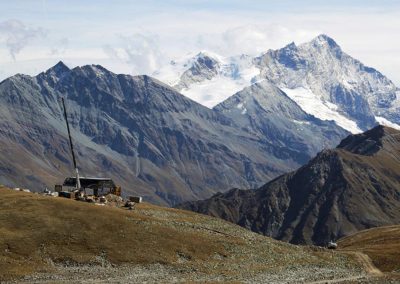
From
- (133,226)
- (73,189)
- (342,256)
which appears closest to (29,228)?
(133,226)

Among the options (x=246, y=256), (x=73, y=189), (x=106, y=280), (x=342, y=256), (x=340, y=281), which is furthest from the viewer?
(x=73, y=189)

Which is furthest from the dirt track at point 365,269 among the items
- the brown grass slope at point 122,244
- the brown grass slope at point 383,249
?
the brown grass slope at point 122,244

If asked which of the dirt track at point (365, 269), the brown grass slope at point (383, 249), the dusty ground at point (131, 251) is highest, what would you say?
the dusty ground at point (131, 251)

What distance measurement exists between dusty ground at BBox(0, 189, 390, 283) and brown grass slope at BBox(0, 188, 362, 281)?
157 mm

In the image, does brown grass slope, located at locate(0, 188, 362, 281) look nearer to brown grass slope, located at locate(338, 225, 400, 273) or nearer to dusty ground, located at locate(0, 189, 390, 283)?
dusty ground, located at locate(0, 189, 390, 283)

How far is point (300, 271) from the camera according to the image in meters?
130

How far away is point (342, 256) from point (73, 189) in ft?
212

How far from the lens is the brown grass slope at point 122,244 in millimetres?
122619

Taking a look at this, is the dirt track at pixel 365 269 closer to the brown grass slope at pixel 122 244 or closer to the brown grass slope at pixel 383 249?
the brown grass slope at pixel 383 249

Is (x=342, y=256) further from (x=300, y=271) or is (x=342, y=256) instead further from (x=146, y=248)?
(x=146, y=248)

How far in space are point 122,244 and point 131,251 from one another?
258 cm

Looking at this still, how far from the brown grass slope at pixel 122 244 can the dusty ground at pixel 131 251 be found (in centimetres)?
Result: 16

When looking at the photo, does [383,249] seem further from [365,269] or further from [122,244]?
[122,244]

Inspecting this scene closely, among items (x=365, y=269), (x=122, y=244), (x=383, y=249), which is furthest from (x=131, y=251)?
(x=383, y=249)
